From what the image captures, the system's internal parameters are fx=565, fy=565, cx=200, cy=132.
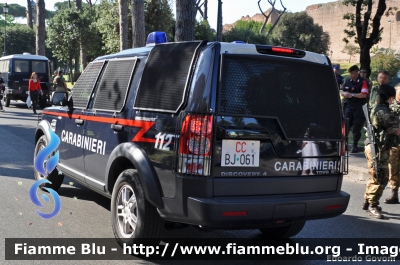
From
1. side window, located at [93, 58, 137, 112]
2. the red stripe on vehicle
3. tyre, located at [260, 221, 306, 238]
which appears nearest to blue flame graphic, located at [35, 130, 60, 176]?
the red stripe on vehicle

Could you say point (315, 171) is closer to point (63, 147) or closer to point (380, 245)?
point (380, 245)

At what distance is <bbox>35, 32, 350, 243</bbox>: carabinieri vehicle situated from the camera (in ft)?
14.8

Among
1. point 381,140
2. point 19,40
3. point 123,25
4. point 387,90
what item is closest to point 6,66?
point 123,25

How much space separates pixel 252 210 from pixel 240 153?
0.47 metres

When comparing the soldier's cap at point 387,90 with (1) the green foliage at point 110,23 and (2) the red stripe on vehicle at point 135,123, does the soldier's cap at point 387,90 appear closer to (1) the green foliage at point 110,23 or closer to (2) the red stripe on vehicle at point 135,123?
(2) the red stripe on vehicle at point 135,123

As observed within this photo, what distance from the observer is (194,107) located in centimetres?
455

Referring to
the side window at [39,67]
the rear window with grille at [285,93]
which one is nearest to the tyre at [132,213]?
→ the rear window with grille at [285,93]

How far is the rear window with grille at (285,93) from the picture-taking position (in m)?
4.63

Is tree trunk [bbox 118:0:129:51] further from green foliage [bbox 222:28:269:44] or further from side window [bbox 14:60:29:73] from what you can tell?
green foliage [bbox 222:28:269:44]

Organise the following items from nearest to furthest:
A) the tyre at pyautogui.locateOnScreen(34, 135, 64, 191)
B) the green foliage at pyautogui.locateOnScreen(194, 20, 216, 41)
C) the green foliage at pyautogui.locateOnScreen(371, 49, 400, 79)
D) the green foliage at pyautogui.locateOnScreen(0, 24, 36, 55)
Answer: the tyre at pyautogui.locateOnScreen(34, 135, 64, 191), the green foliage at pyautogui.locateOnScreen(194, 20, 216, 41), the green foliage at pyautogui.locateOnScreen(371, 49, 400, 79), the green foliage at pyautogui.locateOnScreen(0, 24, 36, 55)

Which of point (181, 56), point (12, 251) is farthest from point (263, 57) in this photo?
point (12, 251)

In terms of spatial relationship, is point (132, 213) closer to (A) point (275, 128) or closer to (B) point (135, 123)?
(B) point (135, 123)

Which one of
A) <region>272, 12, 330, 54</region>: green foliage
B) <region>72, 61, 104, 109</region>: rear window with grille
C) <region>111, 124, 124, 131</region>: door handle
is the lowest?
<region>111, 124, 124, 131</region>: door handle

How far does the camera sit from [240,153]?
4582mm
